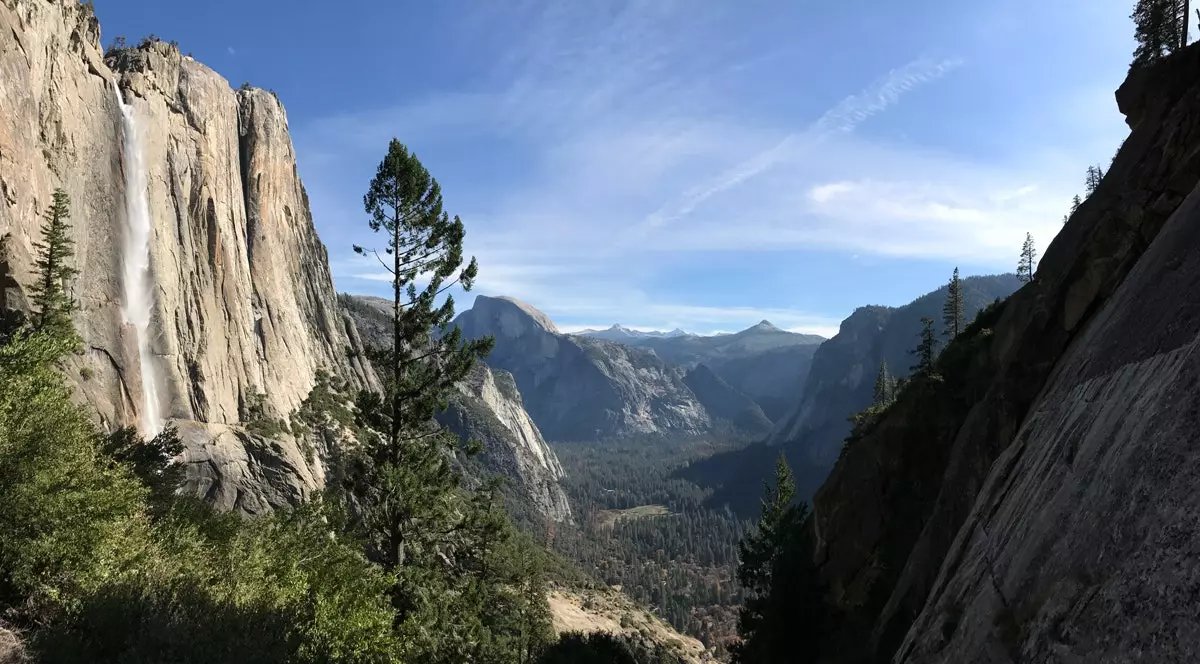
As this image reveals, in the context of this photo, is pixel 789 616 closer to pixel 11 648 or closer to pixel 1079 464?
pixel 1079 464

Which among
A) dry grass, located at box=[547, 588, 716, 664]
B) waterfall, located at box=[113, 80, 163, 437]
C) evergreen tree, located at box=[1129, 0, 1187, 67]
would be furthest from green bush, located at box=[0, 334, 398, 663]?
dry grass, located at box=[547, 588, 716, 664]

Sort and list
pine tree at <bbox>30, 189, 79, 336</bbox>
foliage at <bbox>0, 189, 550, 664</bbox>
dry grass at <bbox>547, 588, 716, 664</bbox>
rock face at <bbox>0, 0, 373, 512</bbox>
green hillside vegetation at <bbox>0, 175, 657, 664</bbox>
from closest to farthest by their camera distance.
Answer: foliage at <bbox>0, 189, 550, 664</bbox>, green hillside vegetation at <bbox>0, 175, 657, 664</bbox>, pine tree at <bbox>30, 189, 79, 336</bbox>, rock face at <bbox>0, 0, 373, 512</bbox>, dry grass at <bbox>547, 588, 716, 664</bbox>

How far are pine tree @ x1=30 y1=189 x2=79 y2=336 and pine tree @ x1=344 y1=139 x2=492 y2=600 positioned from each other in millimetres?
21753

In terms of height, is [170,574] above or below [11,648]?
below

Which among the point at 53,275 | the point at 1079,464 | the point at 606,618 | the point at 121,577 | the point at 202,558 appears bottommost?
the point at 606,618

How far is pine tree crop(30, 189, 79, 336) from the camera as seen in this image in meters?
31.3

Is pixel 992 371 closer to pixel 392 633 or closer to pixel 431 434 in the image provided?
pixel 431 434

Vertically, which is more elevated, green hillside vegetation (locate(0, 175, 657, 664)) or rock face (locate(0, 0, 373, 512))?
rock face (locate(0, 0, 373, 512))

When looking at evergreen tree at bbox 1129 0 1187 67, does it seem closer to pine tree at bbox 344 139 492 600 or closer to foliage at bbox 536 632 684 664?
pine tree at bbox 344 139 492 600

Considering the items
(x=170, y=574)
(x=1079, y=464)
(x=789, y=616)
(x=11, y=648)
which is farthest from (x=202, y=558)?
(x=789, y=616)

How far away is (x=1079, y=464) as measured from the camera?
9.27 metres

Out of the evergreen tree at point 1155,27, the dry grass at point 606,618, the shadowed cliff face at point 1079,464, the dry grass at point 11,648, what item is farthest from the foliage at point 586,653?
the evergreen tree at point 1155,27

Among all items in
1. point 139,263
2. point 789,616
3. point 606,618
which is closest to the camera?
point 789,616

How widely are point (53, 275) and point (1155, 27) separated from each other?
73.6 meters
